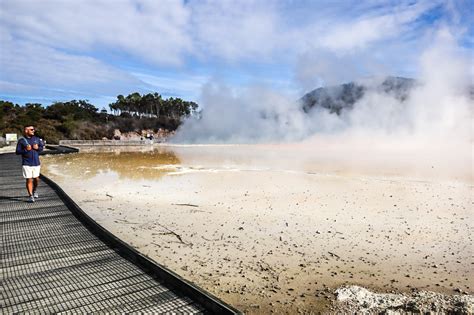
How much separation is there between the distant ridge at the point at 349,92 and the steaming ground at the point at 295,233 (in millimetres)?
35707

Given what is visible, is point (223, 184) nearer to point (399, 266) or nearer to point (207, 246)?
point (207, 246)

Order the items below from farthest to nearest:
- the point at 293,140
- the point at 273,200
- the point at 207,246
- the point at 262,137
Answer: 1. the point at 262,137
2. the point at 293,140
3. the point at 273,200
4. the point at 207,246

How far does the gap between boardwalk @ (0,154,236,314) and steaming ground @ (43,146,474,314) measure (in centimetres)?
91

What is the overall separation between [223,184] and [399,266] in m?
7.99

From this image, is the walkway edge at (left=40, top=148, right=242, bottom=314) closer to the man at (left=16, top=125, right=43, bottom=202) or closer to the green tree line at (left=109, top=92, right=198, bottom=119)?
the man at (left=16, top=125, right=43, bottom=202)

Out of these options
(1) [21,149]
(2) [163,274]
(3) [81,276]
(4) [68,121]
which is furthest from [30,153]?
(4) [68,121]

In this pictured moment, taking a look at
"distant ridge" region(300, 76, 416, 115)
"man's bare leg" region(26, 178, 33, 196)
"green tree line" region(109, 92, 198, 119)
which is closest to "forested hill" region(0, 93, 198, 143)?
"green tree line" region(109, 92, 198, 119)

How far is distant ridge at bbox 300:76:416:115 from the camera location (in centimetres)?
4594

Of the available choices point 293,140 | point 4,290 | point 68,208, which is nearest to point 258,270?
point 4,290

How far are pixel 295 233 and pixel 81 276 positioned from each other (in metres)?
4.05

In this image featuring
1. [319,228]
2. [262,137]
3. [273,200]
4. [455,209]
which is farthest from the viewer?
[262,137]

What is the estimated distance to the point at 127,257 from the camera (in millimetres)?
4594

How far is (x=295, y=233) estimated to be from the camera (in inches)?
267

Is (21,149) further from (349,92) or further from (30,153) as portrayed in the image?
(349,92)
